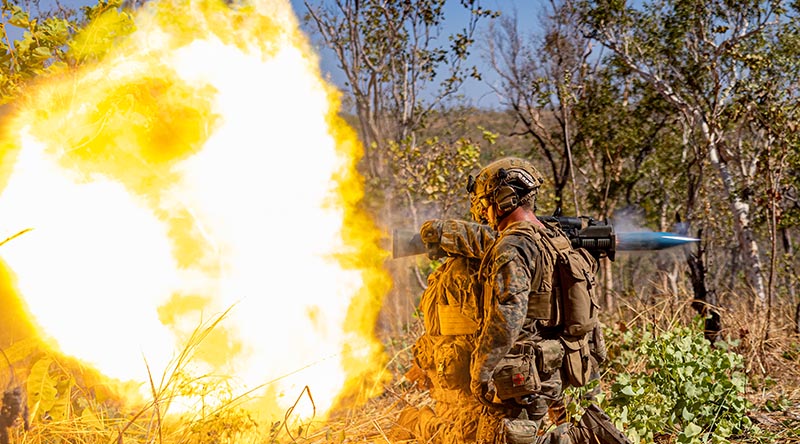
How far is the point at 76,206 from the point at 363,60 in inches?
352

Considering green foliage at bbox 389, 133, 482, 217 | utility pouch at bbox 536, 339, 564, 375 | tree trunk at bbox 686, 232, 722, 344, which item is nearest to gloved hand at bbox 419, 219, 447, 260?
A: utility pouch at bbox 536, 339, 564, 375

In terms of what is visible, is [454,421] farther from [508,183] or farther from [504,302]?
[508,183]

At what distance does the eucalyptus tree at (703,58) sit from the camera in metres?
11.6

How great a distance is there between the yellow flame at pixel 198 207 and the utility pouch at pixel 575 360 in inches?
65.6

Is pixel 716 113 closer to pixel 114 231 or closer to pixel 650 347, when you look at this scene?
pixel 650 347

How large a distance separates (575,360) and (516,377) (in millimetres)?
517

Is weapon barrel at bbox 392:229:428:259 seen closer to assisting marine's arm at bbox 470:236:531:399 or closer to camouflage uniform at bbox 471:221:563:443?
camouflage uniform at bbox 471:221:563:443

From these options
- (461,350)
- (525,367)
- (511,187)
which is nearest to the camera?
(525,367)

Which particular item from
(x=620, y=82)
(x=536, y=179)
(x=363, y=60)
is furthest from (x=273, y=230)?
(x=620, y=82)

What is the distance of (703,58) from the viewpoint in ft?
40.4

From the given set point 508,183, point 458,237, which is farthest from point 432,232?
point 508,183

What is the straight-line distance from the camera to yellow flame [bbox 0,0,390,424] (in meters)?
3.84

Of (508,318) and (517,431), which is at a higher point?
(508,318)

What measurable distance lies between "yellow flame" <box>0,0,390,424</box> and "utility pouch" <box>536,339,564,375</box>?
4.99 ft
